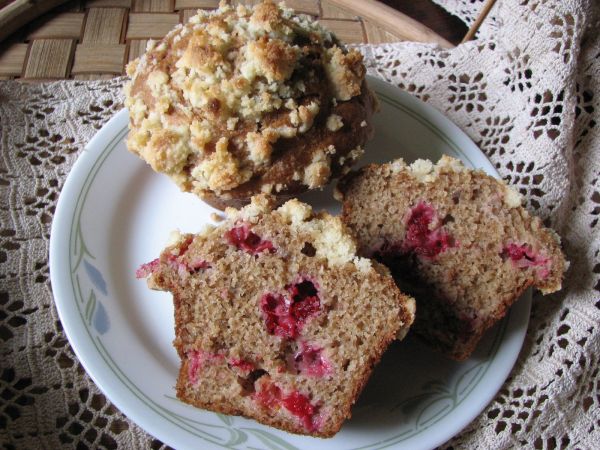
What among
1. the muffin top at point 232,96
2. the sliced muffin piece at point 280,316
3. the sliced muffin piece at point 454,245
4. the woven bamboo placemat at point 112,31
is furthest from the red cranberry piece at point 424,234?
the woven bamboo placemat at point 112,31

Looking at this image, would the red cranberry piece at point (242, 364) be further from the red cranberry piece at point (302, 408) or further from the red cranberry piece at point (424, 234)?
the red cranberry piece at point (424, 234)

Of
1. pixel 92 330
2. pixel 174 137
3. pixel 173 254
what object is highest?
pixel 174 137

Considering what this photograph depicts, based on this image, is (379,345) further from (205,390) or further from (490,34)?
(490,34)

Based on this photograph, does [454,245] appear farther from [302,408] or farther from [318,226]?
[302,408]

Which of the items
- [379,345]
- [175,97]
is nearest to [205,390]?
[379,345]

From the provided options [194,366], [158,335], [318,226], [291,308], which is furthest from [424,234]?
[158,335]
